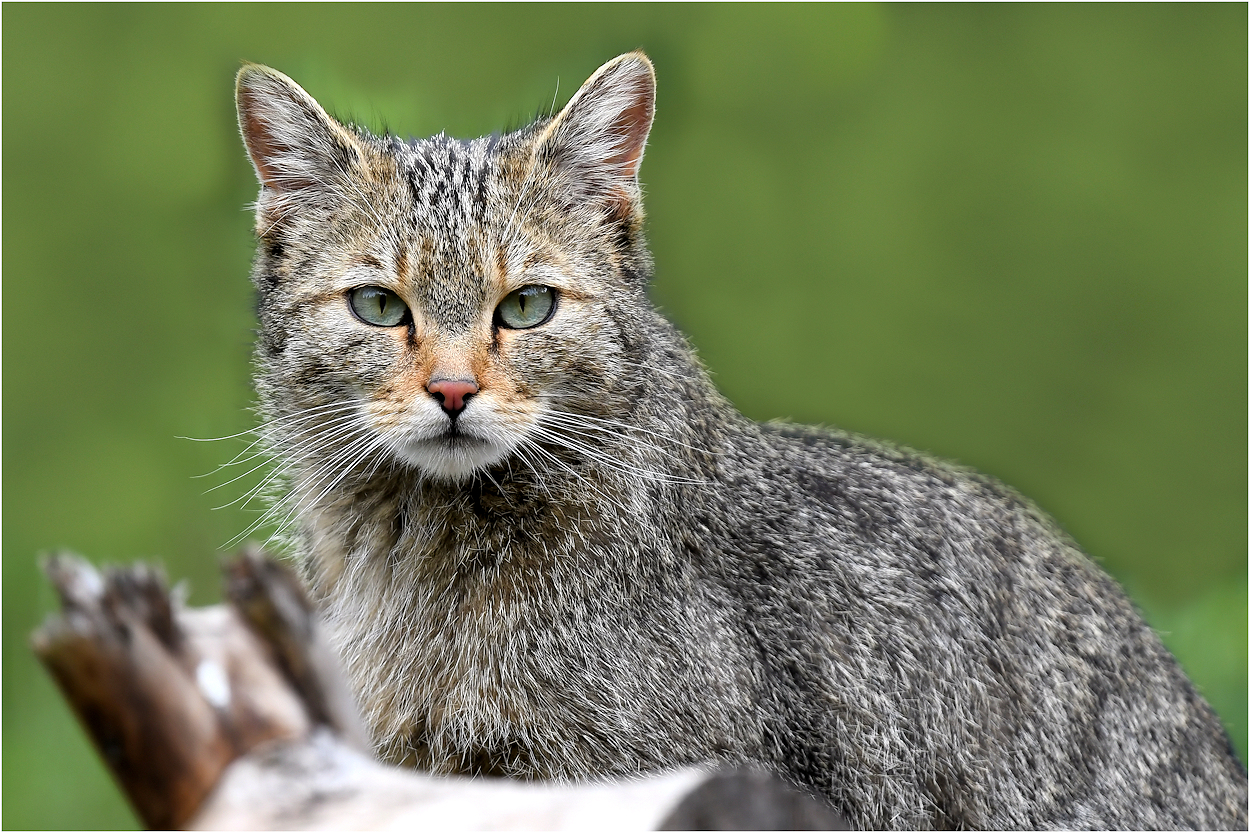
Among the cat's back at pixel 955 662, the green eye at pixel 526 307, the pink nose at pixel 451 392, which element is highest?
the green eye at pixel 526 307

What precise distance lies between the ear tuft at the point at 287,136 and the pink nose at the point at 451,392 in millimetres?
1138

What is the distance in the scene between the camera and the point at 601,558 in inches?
187

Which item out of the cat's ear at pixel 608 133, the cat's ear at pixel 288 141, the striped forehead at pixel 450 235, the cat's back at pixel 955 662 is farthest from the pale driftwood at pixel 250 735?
the cat's ear at pixel 608 133

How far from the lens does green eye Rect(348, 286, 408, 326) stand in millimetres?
4402

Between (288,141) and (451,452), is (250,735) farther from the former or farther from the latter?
(288,141)

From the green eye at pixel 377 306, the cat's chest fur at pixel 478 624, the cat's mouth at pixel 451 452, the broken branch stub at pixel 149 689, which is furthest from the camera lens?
the cat's chest fur at pixel 478 624

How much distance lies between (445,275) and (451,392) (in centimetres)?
48

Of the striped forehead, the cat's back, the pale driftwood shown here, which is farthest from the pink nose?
the pale driftwood

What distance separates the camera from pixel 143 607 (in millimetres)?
2578

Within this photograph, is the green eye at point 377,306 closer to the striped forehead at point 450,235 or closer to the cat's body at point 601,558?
the cat's body at point 601,558

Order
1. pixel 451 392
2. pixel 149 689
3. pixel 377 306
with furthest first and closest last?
pixel 377 306, pixel 451 392, pixel 149 689

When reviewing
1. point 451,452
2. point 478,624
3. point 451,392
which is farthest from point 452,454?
point 478,624

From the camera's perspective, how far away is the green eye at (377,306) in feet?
14.4

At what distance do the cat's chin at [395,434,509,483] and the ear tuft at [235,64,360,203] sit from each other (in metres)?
1.22
